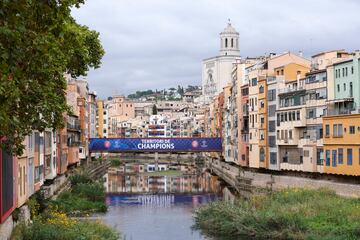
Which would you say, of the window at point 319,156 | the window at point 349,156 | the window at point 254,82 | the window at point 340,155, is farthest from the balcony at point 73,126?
the window at point 349,156

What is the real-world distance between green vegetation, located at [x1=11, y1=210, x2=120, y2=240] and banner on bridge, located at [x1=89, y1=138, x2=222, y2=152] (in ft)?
216

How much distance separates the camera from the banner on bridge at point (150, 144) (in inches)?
3930

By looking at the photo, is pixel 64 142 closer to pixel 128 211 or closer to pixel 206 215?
pixel 128 211

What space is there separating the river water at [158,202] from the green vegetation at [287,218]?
1.55 m

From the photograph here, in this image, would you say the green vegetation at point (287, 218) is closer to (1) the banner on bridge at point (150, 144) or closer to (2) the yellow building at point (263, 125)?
(2) the yellow building at point (263, 125)

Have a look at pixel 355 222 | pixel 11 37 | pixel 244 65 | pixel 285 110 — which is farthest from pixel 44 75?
pixel 244 65

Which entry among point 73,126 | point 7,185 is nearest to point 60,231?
point 7,185

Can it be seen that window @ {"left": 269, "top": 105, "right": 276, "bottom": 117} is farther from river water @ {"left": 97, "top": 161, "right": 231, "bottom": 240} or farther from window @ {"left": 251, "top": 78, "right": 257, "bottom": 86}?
river water @ {"left": 97, "top": 161, "right": 231, "bottom": 240}

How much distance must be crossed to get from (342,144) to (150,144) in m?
55.5

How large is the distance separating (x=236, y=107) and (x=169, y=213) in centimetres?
3312

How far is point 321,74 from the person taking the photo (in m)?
57.1

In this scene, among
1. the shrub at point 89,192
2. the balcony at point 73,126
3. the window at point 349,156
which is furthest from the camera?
the balcony at point 73,126

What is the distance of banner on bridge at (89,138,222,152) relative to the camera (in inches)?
3930

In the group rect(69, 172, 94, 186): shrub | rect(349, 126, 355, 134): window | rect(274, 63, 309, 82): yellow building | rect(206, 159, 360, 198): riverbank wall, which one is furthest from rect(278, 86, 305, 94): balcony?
rect(69, 172, 94, 186): shrub
